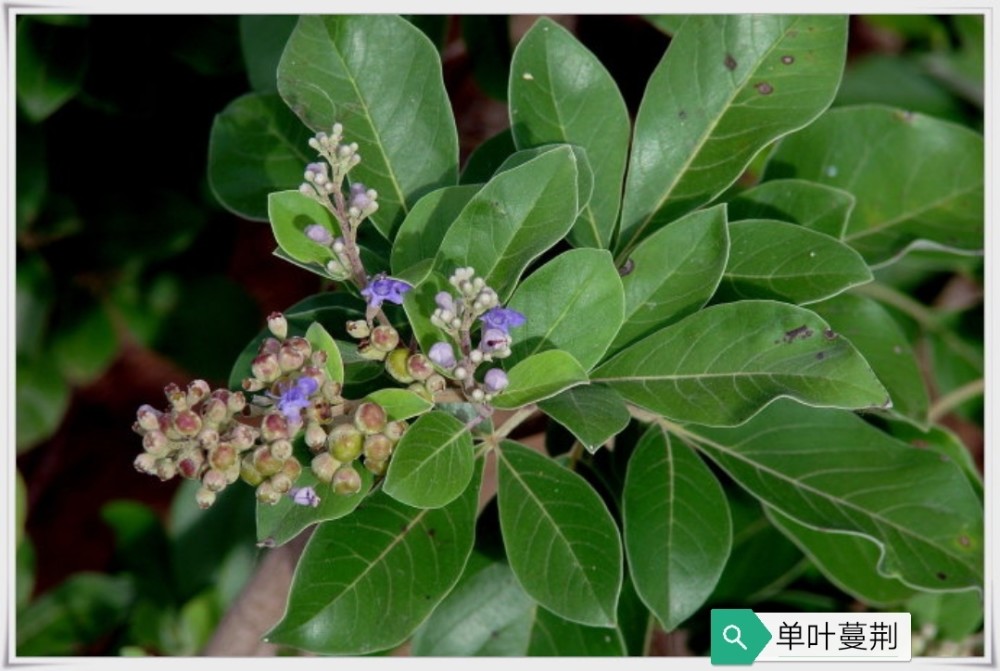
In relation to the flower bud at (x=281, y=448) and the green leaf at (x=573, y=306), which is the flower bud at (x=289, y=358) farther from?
the green leaf at (x=573, y=306)

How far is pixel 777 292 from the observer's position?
4.86ft

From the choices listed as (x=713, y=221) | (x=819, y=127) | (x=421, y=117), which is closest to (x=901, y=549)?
(x=713, y=221)

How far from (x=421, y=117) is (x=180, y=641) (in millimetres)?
1579

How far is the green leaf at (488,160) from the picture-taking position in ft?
5.56

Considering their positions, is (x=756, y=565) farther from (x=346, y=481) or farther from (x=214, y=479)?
(x=214, y=479)

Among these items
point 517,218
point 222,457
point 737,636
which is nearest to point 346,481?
point 222,457

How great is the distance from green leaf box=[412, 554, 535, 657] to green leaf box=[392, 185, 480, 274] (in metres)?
0.57

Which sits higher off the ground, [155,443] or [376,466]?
[155,443]

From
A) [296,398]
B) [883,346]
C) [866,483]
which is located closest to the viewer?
[296,398]

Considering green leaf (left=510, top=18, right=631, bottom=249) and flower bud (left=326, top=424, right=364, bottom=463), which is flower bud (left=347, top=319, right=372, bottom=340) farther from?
green leaf (left=510, top=18, right=631, bottom=249)

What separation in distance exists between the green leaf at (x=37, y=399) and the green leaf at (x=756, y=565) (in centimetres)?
163

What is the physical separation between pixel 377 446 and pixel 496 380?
0.16 m

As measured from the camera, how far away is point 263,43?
1900mm

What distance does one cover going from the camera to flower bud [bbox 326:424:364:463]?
1.21 m
